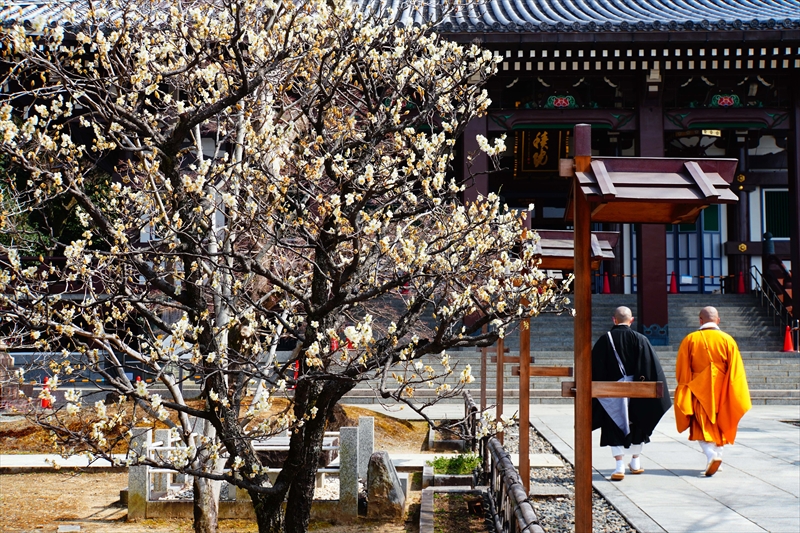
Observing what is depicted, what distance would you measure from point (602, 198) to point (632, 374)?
4.23 metres

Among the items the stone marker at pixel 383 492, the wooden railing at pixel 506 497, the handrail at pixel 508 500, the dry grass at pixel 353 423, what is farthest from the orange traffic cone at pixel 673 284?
the handrail at pixel 508 500

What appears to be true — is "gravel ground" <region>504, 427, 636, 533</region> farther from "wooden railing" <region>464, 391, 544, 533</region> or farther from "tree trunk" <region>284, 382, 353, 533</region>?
"tree trunk" <region>284, 382, 353, 533</region>

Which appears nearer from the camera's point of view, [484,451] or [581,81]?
[484,451]

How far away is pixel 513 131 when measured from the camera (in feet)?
64.4

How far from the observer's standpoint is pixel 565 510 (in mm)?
6434

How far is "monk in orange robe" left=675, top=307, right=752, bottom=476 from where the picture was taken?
747 cm

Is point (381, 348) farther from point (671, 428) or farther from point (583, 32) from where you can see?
point (583, 32)

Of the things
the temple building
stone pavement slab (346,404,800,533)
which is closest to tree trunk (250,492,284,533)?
stone pavement slab (346,404,800,533)

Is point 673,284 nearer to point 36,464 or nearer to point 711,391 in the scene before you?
point 711,391

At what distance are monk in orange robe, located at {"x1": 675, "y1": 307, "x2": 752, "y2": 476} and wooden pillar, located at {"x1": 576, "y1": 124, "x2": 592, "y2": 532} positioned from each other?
371 cm

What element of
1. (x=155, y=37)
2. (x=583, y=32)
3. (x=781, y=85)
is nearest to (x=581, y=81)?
(x=583, y=32)

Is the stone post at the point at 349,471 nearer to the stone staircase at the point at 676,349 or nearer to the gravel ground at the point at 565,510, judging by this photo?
the gravel ground at the point at 565,510

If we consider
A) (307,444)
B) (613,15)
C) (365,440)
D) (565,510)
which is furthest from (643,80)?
(307,444)

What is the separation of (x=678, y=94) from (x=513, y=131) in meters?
3.94
